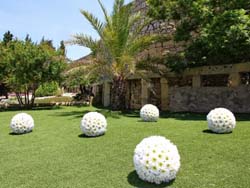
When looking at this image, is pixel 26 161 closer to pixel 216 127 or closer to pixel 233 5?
pixel 216 127

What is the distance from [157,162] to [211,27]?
302 inches

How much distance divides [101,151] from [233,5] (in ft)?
25.4

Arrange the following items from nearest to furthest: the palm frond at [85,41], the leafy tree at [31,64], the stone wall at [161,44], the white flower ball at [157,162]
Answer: the white flower ball at [157,162] < the palm frond at [85,41] < the stone wall at [161,44] < the leafy tree at [31,64]

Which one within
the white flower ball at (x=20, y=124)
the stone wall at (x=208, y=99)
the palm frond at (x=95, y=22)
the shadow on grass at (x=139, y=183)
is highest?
the palm frond at (x=95, y=22)

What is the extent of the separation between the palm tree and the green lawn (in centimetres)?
588

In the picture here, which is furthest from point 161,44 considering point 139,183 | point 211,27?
point 139,183

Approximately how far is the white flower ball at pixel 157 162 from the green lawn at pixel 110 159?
14 cm

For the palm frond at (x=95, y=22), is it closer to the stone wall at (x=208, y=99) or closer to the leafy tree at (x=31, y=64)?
the stone wall at (x=208, y=99)

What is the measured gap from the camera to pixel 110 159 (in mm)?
5344

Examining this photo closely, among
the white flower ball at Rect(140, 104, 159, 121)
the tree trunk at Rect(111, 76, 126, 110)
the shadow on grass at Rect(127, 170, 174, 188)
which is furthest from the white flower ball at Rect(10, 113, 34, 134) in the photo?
the tree trunk at Rect(111, 76, 126, 110)

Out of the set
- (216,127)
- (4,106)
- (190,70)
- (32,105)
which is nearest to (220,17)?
(190,70)

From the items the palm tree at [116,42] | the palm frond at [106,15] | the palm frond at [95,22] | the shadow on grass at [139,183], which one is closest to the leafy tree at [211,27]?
the palm tree at [116,42]

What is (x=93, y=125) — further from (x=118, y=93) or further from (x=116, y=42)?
(x=118, y=93)

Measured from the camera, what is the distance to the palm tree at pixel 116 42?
1307cm
